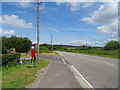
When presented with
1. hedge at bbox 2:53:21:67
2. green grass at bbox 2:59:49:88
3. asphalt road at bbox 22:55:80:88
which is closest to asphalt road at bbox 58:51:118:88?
asphalt road at bbox 22:55:80:88

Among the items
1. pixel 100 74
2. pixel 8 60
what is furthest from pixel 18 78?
pixel 8 60

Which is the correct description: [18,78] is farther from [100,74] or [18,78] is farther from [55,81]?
[100,74]

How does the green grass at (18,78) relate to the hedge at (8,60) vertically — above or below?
below

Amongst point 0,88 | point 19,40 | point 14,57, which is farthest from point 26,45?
point 0,88

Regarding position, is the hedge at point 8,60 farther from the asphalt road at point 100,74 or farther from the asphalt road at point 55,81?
the asphalt road at point 100,74

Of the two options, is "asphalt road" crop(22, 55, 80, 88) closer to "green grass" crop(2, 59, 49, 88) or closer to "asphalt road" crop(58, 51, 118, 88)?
"green grass" crop(2, 59, 49, 88)

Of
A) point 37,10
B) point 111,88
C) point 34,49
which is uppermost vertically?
point 37,10

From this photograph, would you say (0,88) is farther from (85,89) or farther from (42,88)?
(85,89)

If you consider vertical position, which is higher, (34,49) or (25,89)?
(34,49)

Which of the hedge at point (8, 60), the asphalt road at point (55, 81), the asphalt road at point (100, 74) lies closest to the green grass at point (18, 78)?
the asphalt road at point (55, 81)

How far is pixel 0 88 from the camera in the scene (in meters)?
5.31

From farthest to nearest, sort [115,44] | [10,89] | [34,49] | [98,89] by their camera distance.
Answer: [115,44], [34,49], [98,89], [10,89]

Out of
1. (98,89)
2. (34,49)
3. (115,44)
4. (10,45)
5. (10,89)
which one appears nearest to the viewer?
(10,89)

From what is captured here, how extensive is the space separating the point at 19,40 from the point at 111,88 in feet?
165
